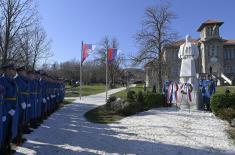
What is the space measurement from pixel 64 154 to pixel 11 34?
50.5ft

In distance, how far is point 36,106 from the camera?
1104 centimetres

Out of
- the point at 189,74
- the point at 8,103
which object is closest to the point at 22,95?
the point at 8,103

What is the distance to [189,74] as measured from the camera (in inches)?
776

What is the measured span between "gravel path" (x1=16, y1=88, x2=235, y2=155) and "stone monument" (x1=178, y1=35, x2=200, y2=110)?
5858mm

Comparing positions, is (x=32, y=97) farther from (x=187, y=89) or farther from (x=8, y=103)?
(x=187, y=89)

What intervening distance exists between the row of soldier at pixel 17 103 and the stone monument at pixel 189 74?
969 cm

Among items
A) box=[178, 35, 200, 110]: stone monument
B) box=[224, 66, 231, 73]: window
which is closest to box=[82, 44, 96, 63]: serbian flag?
box=[178, 35, 200, 110]: stone monument

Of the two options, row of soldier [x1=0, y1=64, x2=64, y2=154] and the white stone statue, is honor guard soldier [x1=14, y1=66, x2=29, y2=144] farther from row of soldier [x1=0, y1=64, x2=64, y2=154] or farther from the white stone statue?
the white stone statue

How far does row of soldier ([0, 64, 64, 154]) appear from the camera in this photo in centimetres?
714

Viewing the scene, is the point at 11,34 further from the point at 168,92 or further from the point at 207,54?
the point at 207,54

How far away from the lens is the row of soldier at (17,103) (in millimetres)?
7145

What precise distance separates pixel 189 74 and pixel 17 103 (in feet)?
45.3

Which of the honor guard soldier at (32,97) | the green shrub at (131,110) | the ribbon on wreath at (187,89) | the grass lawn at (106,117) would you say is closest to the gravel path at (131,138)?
the honor guard soldier at (32,97)

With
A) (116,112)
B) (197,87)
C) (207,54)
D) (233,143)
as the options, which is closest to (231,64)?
(207,54)
